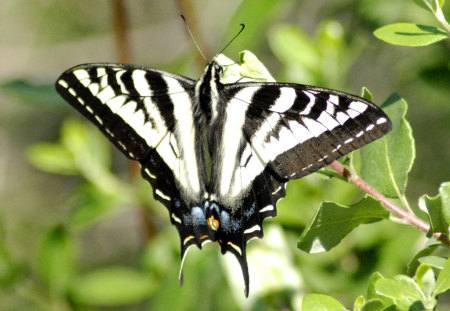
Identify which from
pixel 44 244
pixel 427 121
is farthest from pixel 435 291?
pixel 427 121

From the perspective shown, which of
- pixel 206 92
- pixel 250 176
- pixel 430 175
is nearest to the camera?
pixel 250 176

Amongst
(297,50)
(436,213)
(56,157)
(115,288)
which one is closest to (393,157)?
(436,213)

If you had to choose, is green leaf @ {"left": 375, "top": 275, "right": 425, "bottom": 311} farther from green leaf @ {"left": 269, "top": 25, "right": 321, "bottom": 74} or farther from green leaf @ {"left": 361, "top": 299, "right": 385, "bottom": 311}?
green leaf @ {"left": 269, "top": 25, "right": 321, "bottom": 74}

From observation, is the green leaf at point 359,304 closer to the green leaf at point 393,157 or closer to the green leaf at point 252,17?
the green leaf at point 393,157

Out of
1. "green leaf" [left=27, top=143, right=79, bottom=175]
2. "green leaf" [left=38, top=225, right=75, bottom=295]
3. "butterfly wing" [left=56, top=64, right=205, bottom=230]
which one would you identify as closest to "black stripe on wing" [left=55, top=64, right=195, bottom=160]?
"butterfly wing" [left=56, top=64, right=205, bottom=230]

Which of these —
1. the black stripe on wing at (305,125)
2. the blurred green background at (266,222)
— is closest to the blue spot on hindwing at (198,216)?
the blurred green background at (266,222)

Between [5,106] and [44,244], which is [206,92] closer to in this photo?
[44,244]
